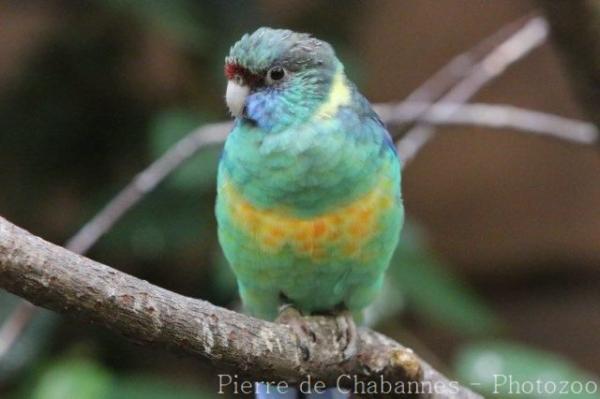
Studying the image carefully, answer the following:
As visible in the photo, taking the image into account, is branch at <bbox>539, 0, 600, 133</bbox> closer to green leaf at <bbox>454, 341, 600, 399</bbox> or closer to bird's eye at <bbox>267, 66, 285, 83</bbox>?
bird's eye at <bbox>267, 66, 285, 83</bbox>

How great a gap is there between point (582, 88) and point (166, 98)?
1.32 metres

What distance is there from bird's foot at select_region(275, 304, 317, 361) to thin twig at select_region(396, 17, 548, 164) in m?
0.44

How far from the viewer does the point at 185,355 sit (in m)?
1.02

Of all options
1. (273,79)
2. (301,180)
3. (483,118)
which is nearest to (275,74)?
(273,79)

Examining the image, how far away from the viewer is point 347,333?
1.36 m

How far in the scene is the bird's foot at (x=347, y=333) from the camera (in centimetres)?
131

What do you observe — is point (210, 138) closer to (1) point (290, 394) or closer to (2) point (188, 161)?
(2) point (188, 161)

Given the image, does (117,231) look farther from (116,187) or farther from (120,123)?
(120,123)

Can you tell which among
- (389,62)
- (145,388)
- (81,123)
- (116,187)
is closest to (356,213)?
(145,388)

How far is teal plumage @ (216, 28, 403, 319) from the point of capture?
1.30 meters

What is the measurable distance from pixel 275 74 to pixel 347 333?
415mm

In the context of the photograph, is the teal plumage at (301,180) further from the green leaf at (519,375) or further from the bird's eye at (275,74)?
the green leaf at (519,375)

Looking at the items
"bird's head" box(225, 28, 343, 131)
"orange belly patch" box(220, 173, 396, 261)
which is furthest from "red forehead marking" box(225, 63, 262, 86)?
"orange belly patch" box(220, 173, 396, 261)

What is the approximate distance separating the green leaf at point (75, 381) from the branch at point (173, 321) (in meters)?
0.51
